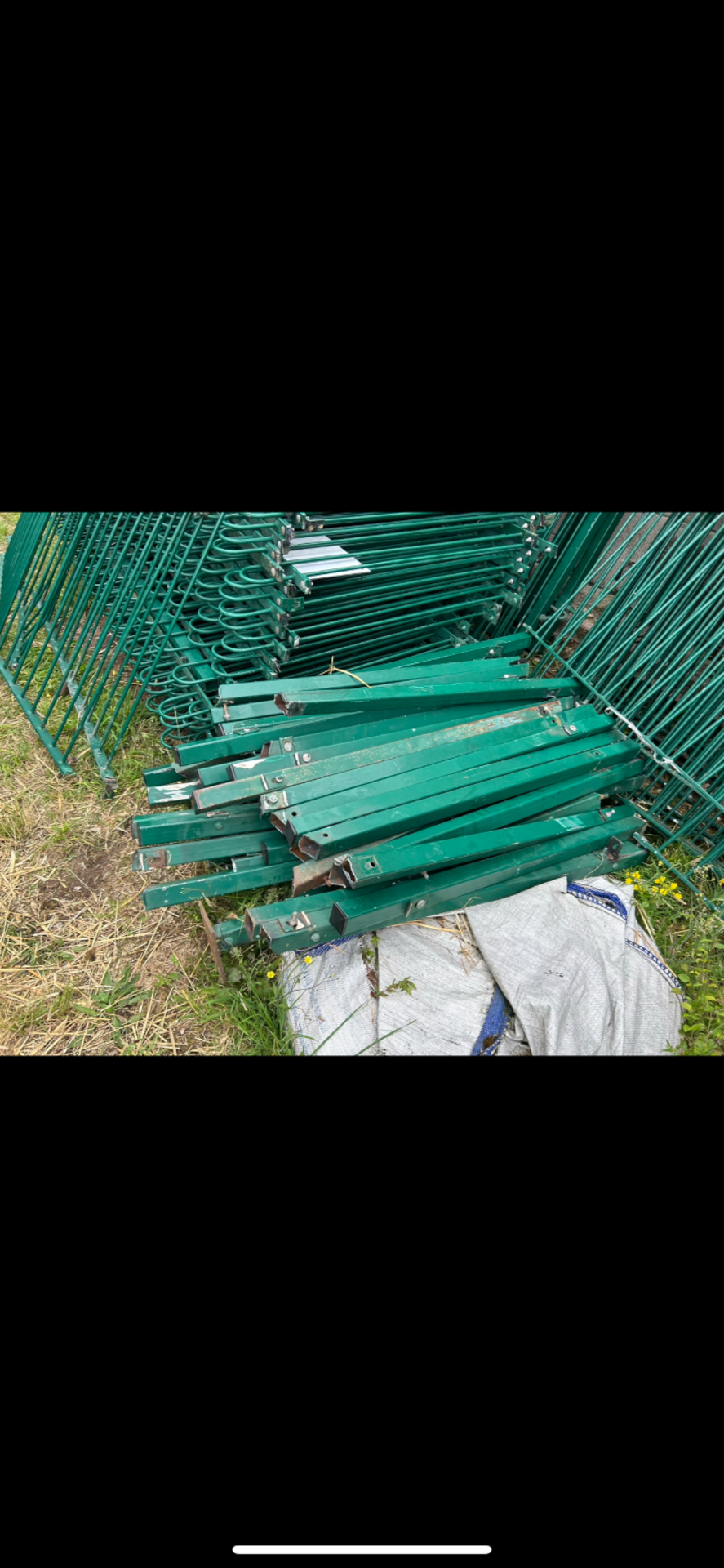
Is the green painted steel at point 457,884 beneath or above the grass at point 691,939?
above

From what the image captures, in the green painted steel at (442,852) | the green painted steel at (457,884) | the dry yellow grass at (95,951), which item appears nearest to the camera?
the green painted steel at (442,852)

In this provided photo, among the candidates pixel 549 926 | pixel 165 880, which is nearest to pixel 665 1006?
pixel 549 926

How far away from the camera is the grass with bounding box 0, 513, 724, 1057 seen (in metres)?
3.21

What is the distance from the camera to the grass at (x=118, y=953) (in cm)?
321

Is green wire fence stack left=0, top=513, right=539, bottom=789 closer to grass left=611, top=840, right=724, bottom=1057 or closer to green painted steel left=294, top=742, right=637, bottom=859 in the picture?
green painted steel left=294, top=742, right=637, bottom=859

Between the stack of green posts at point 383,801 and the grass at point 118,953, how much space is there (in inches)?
11.4

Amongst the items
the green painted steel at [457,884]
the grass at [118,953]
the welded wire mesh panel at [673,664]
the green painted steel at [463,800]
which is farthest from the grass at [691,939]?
the green painted steel at [463,800]

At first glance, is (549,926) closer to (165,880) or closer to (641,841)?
(641,841)

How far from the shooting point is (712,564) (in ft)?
13.5

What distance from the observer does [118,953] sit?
3498mm

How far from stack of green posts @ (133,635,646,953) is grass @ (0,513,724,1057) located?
0.95 feet

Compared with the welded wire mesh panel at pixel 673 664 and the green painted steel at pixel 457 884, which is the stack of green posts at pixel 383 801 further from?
the welded wire mesh panel at pixel 673 664

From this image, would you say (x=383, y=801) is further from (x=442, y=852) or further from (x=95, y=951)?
(x=95, y=951)

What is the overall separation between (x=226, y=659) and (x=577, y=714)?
1.91 m
